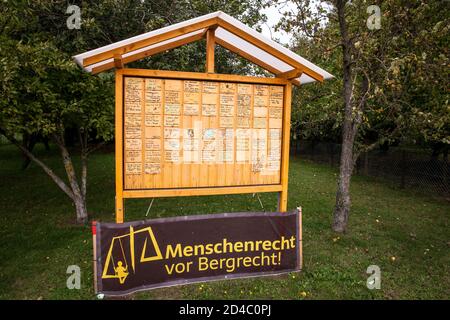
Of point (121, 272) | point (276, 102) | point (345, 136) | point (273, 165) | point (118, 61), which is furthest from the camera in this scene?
point (345, 136)

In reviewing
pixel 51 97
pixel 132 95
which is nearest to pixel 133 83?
pixel 132 95

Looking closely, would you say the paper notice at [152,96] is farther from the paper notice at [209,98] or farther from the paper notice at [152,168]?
the paper notice at [152,168]

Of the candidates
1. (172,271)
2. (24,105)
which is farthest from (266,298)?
(24,105)

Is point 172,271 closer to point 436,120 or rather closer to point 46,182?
point 436,120

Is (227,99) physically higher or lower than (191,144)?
higher

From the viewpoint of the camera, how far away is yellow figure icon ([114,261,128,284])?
4.53m

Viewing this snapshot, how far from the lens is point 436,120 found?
20.1 feet

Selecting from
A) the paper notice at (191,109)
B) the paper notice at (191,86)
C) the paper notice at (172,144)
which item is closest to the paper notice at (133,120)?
the paper notice at (172,144)

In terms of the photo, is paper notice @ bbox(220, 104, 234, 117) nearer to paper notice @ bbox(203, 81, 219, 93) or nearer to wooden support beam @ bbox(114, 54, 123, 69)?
paper notice @ bbox(203, 81, 219, 93)

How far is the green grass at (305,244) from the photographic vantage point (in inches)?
196

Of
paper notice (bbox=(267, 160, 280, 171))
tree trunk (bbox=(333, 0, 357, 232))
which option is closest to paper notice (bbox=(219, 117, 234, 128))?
paper notice (bbox=(267, 160, 280, 171))

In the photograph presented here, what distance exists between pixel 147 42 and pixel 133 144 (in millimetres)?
1429

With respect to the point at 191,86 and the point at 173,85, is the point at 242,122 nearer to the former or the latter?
the point at 191,86

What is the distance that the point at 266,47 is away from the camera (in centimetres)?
491
